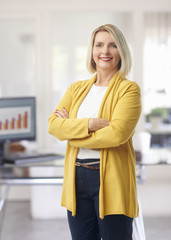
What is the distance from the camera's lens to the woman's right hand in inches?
62.4

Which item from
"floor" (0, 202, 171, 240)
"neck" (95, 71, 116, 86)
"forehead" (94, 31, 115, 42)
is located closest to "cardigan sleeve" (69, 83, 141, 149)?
"neck" (95, 71, 116, 86)

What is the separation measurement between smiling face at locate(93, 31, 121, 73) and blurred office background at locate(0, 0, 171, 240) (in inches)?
94.4

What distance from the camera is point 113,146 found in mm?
1556

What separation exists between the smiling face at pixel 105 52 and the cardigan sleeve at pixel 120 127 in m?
0.14

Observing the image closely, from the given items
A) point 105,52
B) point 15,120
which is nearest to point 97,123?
point 105,52

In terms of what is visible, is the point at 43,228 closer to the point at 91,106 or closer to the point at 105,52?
the point at 91,106

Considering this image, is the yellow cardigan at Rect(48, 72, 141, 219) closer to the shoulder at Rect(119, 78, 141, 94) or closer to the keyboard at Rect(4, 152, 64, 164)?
the shoulder at Rect(119, 78, 141, 94)

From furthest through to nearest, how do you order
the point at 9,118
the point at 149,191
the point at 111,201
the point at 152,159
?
the point at 149,191, the point at 9,118, the point at 152,159, the point at 111,201

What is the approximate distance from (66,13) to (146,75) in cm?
110

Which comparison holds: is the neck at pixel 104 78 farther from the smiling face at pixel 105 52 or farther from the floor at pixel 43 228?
the floor at pixel 43 228

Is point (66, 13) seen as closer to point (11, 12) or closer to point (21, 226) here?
point (11, 12)

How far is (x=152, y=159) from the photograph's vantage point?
2617 mm

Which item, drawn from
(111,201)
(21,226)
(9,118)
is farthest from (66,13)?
(111,201)

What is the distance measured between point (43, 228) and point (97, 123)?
2.00 m
